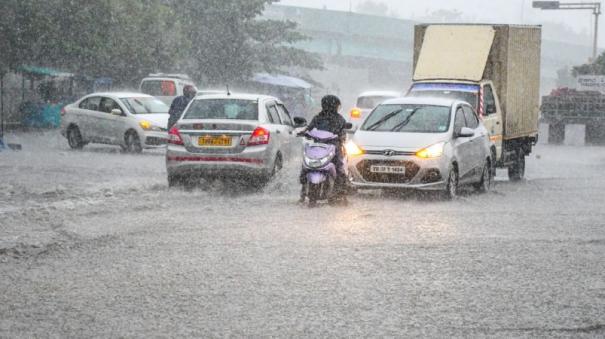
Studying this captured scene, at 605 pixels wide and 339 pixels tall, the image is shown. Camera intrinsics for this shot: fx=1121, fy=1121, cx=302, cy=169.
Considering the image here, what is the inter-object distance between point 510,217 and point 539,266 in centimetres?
417

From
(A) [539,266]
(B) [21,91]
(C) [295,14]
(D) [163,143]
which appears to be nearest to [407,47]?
(C) [295,14]

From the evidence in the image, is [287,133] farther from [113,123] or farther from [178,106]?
[113,123]

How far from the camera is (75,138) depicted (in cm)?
2852

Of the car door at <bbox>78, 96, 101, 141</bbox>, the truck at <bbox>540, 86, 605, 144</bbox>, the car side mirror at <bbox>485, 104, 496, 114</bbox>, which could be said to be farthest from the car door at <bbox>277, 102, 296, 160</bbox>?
the truck at <bbox>540, 86, 605, 144</bbox>

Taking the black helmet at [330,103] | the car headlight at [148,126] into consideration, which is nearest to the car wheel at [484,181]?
the black helmet at [330,103]

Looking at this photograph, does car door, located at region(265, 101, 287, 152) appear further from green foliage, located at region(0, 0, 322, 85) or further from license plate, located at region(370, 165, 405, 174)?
green foliage, located at region(0, 0, 322, 85)

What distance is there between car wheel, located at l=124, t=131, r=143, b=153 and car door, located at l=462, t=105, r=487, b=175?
11.3 metres

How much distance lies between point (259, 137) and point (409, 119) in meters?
2.30

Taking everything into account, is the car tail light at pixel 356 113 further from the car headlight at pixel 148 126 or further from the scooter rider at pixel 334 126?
the scooter rider at pixel 334 126

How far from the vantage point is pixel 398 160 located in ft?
51.0

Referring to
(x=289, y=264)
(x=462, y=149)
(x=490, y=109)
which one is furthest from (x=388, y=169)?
(x=289, y=264)

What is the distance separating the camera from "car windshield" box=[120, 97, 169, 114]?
27.8 meters

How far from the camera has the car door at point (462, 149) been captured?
647 inches

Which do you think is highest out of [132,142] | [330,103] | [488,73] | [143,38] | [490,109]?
[143,38]
